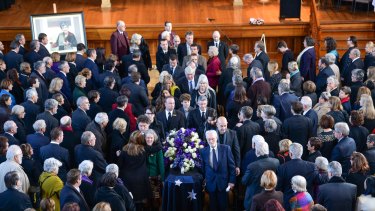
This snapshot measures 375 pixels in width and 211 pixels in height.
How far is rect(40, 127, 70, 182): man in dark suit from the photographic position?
29.1 feet

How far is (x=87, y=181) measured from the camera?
8.31m

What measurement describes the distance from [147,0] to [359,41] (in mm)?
6086

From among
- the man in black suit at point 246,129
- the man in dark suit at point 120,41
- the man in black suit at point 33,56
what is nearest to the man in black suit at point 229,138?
the man in black suit at point 246,129

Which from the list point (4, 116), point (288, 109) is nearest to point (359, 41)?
point (288, 109)

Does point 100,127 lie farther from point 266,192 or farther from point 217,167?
point 266,192

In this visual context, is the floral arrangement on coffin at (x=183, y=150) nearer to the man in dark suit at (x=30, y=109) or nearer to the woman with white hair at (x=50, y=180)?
the woman with white hair at (x=50, y=180)

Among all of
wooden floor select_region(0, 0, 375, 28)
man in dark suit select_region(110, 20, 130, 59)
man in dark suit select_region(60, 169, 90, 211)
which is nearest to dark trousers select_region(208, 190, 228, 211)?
man in dark suit select_region(60, 169, 90, 211)

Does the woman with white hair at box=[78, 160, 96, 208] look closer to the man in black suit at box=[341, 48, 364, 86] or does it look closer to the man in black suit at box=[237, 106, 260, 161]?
the man in black suit at box=[237, 106, 260, 161]

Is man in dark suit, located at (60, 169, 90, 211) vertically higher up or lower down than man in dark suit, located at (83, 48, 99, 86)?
lower down

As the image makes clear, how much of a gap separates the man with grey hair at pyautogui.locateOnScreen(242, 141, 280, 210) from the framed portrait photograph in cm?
692

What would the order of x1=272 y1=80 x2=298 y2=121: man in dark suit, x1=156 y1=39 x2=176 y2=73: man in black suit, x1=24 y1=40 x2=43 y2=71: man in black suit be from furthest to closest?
x1=156 y1=39 x2=176 y2=73: man in black suit, x1=24 y1=40 x2=43 y2=71: man in black suit, x1=272 y1=80 x2=298 y2=121: man in dark suit

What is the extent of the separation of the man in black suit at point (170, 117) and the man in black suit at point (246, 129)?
3.28ft

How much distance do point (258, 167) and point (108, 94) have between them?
3.45 meters

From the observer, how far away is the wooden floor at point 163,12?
16469 mm
